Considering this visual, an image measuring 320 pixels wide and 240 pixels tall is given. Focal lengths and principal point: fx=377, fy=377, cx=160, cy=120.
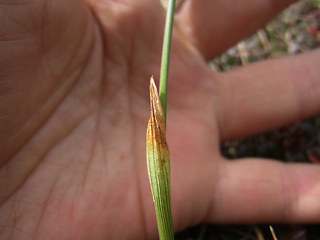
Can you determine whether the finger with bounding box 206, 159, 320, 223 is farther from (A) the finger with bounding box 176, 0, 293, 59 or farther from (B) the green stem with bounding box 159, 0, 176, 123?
(B) the green stem with bounding box 159, 0, 176, 123

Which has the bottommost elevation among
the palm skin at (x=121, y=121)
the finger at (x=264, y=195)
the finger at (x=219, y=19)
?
the finger at (x=264, y=195)

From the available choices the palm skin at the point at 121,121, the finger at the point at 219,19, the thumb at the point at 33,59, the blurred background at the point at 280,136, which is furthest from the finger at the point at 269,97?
the thumb at the point at 33,59

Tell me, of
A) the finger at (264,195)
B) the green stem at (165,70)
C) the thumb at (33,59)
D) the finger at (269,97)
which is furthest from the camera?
the finger at (269,97)

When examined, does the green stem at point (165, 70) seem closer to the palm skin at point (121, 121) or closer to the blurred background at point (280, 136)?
the palm skin at point (121, 121)

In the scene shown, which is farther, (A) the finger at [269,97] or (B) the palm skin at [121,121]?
(A) the finger at [269,97]

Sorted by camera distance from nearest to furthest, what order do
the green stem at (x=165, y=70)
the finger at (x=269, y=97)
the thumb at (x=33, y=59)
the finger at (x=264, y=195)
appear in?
the green stem at (x=165, y=70) < the thumb at (x=33, y=59) < the finger at (x=264, y=195) < the finger at (x=269, y=97)

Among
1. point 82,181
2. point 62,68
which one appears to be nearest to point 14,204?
point 82,181

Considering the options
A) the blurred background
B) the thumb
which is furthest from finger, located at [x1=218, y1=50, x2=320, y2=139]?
the thumb
